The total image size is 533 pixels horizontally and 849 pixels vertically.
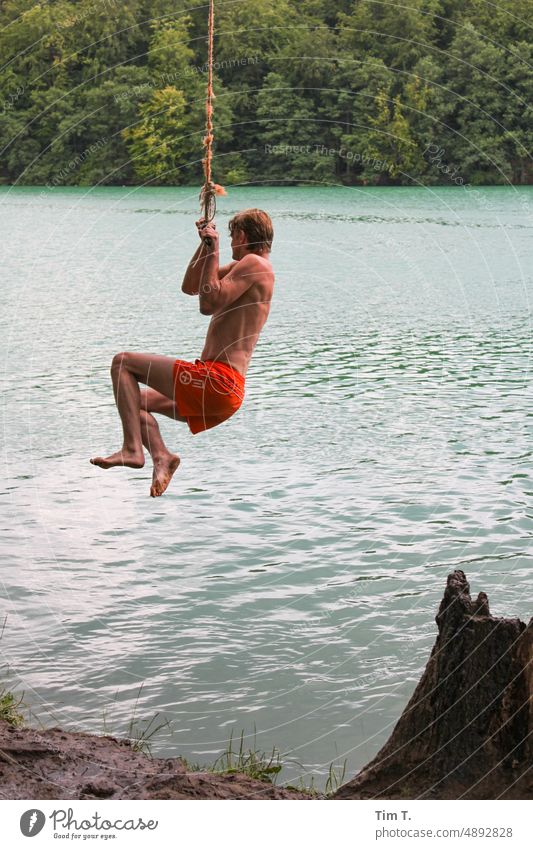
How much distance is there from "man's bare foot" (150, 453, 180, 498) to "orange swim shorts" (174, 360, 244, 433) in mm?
448

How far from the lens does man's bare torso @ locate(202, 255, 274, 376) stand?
9.84m

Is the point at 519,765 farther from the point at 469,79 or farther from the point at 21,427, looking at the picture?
the point at 469,79

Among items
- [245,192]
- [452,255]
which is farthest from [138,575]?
[245,192]

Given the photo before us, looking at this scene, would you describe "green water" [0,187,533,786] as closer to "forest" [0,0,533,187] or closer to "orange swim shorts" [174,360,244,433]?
"orange swim shorts" [174,360,244,433]

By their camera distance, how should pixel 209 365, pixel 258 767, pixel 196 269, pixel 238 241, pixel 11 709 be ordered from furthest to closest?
pixel 11 709 < pixel 258 767 < pixel 209 365 < pixel 238 241 < pixel 196 269

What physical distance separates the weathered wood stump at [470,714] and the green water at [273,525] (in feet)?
7.05

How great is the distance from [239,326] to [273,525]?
27.9 ft

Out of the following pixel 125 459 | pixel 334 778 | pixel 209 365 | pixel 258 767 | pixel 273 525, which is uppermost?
pixel 209 365

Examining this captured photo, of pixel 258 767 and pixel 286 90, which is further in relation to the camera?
pixel 286 90

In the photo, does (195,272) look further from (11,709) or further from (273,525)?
(273,525)

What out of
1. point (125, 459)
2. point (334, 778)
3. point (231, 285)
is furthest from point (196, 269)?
point (334, 778)

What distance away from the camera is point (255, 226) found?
9453 mm
